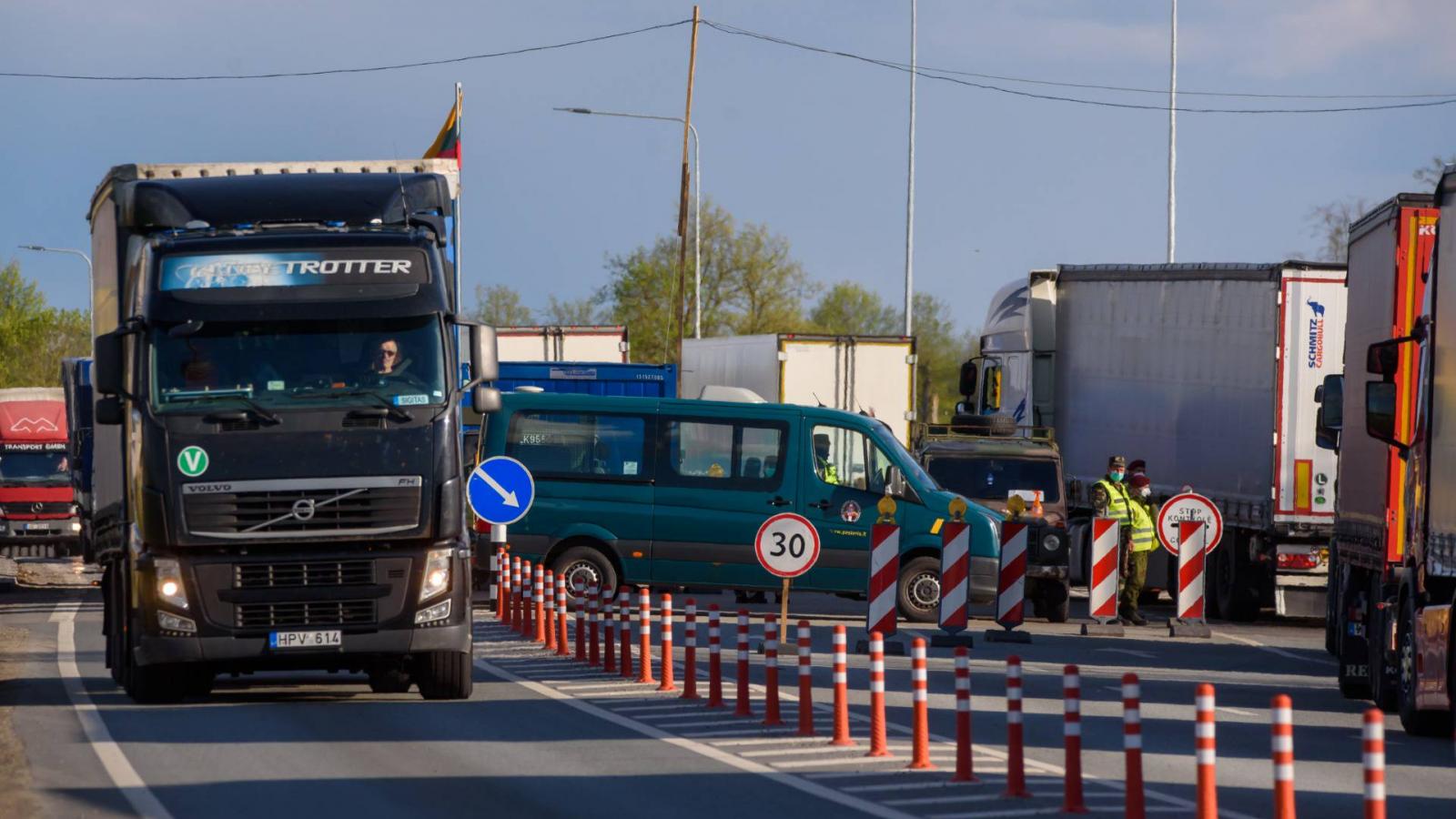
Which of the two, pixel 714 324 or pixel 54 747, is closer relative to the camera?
pixel 54 747

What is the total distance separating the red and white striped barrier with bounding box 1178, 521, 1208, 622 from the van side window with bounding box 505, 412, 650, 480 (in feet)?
20.8

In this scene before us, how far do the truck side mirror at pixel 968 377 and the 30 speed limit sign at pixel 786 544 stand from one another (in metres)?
15.4

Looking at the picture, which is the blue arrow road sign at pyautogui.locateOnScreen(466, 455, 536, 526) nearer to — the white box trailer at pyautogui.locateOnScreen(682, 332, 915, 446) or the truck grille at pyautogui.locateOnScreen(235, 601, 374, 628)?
the truck grille at pyautogui.locateOnScreen(235, 601, 374, 628)

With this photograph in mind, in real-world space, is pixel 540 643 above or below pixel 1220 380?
below

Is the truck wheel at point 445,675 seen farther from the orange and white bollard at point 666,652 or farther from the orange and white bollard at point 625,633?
the orange and white bollard at point 625,633

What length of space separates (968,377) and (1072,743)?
2477cm

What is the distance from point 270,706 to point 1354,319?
937cm

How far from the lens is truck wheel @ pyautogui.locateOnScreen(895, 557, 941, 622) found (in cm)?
2708

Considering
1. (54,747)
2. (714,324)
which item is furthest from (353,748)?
(714,324)

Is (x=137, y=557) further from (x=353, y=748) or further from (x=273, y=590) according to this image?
(x=353, y=748)

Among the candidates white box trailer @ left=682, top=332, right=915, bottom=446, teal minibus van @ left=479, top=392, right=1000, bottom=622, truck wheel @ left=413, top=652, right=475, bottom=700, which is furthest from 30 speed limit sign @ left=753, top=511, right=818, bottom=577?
white box trailer @ left=682, top=332, right=915, bottom=446

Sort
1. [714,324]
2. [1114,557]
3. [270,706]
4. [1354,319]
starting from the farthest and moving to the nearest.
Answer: [714,324] < [1114,557] < [1354,319] < [270,706]

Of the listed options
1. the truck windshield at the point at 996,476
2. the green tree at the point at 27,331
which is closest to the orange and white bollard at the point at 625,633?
the truck windshield at the point at 996,476

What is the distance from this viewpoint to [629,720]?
15.5m
